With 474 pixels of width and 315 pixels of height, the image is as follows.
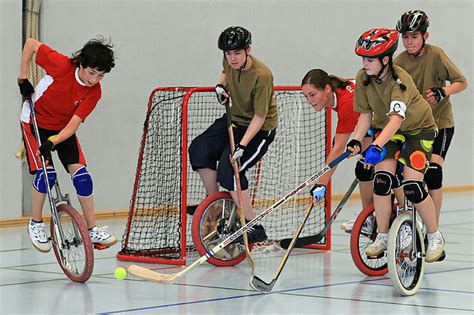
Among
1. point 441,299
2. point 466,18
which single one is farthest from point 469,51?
point 441,299

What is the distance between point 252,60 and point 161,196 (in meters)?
A: 1.84

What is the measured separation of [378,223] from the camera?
584cm

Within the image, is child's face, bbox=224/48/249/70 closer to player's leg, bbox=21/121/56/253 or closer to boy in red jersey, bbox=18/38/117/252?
boy in red jersey, bbox=18/38/117/252

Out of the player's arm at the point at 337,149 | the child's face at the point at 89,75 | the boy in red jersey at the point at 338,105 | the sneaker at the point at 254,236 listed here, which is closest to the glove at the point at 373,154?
the boy in red jersey at the point at 338,105

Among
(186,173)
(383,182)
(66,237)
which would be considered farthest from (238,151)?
(66,237)

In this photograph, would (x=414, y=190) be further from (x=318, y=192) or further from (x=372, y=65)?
(x=372, y=65)

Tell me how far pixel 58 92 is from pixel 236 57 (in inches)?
45.6

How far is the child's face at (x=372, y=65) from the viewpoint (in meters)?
5.57

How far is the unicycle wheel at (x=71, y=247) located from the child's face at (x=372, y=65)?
1.79m

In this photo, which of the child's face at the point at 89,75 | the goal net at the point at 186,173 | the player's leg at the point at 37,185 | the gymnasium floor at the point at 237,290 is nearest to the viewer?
the gymnasium floor at the point at 237,290

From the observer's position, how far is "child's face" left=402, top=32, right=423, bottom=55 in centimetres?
642

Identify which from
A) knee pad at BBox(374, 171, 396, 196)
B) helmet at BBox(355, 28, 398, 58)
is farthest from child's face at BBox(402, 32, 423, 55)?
knee pad at BBox(374, 171, 396, 196)

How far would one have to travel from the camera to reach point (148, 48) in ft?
30.3

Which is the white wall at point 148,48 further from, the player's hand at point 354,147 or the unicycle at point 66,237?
the player's hand at point 354,147
